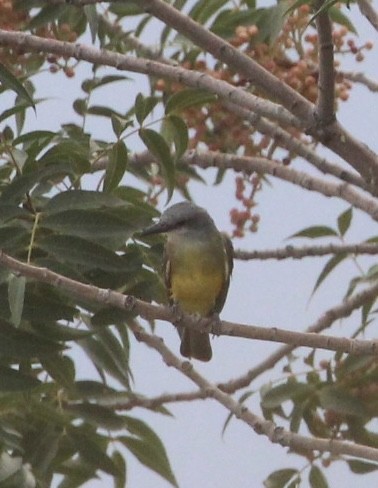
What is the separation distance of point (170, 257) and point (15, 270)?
4.27 ft

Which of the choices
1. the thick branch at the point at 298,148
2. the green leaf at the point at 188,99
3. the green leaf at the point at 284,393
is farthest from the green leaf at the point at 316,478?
the green leaf at the point at 188,99

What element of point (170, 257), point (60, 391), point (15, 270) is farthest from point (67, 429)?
point (15, 270)

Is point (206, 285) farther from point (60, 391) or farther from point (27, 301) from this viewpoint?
point (27, 301)

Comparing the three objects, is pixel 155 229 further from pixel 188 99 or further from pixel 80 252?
pixel 80 252

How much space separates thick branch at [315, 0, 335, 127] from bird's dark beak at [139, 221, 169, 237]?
0.68 m

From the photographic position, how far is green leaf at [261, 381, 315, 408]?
373 cm

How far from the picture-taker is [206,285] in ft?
13.4

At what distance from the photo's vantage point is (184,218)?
4180 millimetres

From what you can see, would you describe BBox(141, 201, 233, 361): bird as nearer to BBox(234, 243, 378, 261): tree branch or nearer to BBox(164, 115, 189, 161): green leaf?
BBox(234, 243, 378, 261): tree branch

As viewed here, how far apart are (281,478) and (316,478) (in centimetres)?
11

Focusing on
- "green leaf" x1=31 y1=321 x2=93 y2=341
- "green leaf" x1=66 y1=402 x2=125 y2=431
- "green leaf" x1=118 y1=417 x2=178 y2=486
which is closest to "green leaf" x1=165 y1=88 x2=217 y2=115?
"green leaf" x1=31 y1=321 x2=93 y2=341

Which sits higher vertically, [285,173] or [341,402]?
[285,173]

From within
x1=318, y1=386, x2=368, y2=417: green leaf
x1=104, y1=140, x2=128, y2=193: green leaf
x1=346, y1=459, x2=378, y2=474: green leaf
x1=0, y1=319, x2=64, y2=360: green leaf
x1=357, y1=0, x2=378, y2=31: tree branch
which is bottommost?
x1=0, y1=319, x2=64, y2=360: green leaf

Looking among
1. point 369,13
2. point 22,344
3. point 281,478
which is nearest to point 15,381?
point 22,344
